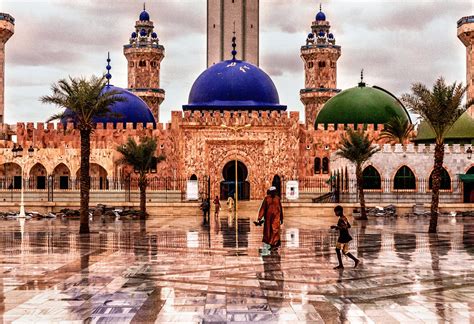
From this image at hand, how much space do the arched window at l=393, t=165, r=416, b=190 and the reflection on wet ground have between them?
17405mm

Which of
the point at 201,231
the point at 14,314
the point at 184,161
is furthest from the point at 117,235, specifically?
the point at 184,161

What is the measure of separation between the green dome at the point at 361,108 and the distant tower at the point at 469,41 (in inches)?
184

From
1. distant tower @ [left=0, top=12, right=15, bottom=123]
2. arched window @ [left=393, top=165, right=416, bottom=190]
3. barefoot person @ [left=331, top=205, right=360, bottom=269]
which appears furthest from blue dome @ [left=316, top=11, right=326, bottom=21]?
barefoot person @ [left=331, top=205, right=360, bottom=269]

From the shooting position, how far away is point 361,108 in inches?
1868

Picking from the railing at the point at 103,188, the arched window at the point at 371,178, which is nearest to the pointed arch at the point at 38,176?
the railing at the point at 103,188

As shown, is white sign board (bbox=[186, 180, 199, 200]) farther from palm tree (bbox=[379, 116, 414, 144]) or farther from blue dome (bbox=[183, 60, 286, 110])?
palm tree (bbox=[379, 116, 414, 144])

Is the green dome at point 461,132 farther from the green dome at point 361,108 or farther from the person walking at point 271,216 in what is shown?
the person walking at point 271,216

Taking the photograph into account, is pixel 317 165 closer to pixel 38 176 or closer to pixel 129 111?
pixel 129 111

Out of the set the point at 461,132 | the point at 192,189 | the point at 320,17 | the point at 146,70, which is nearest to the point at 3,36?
the point at 146,70

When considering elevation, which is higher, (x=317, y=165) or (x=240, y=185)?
(x=317, y=165)

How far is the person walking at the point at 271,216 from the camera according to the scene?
1472 cm

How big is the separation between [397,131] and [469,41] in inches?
440

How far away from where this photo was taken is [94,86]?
21781 mm

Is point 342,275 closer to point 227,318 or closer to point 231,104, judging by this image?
point 227,318
